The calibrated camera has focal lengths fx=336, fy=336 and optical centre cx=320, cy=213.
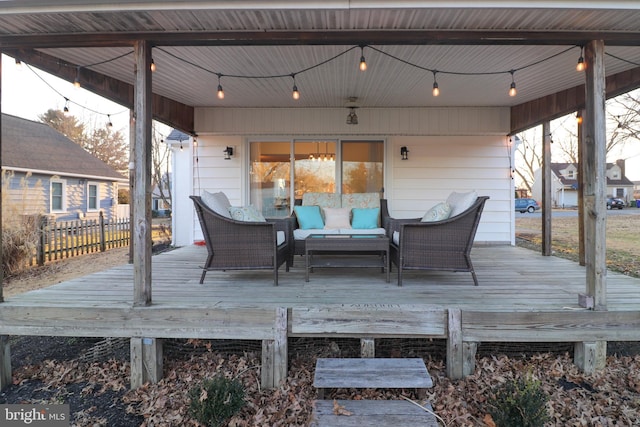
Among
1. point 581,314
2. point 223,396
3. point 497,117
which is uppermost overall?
point 497,117

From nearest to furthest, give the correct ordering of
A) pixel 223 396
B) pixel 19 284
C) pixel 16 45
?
1. pixel 223 396
2. pixel 16 45
3. pixel 19 284

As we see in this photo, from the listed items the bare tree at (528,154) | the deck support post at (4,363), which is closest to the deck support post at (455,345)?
the deck support post at (4,363)

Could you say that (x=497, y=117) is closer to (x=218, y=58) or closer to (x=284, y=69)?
(x=284, y=69)

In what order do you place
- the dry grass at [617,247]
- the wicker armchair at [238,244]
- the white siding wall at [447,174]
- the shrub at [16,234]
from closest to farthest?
1. the wicker armchair at [238,244]
2. the dry grass at [617,247]
3. the shrub at [16,234]
4. the white siding wall at [447,174]

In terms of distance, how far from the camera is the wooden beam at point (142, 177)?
2586 mm

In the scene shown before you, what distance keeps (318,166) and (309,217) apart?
1468 millimetres

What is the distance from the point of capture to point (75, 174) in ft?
35.4

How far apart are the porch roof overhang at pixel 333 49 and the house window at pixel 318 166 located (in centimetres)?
75

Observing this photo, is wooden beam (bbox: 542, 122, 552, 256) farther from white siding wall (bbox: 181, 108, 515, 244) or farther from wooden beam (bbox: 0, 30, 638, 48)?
wooden beam (bbox: 0, 30, 638, 48)

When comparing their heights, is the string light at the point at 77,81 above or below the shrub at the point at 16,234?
above

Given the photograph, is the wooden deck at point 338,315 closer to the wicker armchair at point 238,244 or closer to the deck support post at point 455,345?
the deck support post at point 455,345

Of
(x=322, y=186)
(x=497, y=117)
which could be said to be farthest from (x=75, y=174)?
(x=497, y=117)

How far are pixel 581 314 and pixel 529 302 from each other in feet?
1.10

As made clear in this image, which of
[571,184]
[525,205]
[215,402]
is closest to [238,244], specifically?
[215,402]
